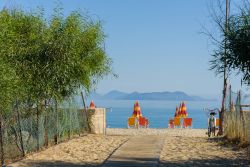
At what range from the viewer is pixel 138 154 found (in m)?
14.7

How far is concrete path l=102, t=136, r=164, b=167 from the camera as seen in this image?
12.9 m

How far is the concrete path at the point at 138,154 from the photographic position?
12.9 metres

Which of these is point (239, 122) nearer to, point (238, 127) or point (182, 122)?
point (238, 127)

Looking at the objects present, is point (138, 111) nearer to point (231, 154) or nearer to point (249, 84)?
point (231, 154)

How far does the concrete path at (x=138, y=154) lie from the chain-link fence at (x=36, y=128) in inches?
97.5

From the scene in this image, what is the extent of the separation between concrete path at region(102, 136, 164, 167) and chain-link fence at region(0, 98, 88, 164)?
2477 mm

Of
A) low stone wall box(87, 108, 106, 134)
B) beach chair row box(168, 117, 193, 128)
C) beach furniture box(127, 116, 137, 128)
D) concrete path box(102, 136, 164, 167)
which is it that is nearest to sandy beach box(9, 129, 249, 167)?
concrete path box(102, 136, 164, 167)

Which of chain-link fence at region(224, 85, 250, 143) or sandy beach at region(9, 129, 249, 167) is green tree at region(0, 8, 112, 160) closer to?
sandy beach at region(9, 129, 249, 167)

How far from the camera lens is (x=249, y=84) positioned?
12117 mm

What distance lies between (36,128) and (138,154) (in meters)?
3.30

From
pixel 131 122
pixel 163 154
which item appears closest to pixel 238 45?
pixel 163 154

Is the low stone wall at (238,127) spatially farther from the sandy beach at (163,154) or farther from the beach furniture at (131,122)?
the beach furniture at (131,122)

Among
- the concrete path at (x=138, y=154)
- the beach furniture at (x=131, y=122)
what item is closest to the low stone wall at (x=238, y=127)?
the concrete path at (x=138, y=154)

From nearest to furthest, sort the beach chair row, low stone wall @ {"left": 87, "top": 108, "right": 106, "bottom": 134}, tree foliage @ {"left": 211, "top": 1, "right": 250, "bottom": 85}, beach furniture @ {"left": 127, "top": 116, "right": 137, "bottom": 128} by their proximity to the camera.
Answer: tree foliage @ {"left": 211, "top": 1, "right": 250, "bottom": 85} < low stone wall @ {"left": 87, "top": 108, "right": 106, "bottom": 134} < beach furniture @ {"left": 127, "top": 116, "right": 137, "bottom": 128} < the beach chair row
